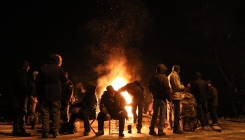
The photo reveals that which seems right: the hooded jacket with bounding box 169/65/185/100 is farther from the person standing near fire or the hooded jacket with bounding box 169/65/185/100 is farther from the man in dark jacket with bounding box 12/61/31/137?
the man in dark jacket with bounding box 12/61/31/137

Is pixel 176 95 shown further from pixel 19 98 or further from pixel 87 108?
pixel 19 98

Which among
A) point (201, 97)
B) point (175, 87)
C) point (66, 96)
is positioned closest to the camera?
point (66, 96)

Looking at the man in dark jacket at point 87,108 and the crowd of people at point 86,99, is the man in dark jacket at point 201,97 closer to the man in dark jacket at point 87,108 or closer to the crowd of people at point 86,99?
the crowd of people at point 86,99

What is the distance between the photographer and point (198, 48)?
84.3ft

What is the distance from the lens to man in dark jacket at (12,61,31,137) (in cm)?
860

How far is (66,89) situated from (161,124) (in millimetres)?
3022

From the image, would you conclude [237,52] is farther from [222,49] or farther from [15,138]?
[15,138]

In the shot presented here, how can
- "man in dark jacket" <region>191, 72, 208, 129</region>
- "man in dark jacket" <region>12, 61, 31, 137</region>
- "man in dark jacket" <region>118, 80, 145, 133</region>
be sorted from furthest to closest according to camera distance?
"man in dark jacket" <region>118, 80, 145, 133</region>
"man in dark jacket" <region>191, 72, 208, 129</region>
"man in dark jacket" <region>12, 61, 31, 137</region>

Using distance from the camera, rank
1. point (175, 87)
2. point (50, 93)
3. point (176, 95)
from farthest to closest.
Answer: point (175, 87), point (176, 95), point (50, 93)

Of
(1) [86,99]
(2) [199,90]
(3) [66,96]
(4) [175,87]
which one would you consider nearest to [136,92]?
(4) [175,87]

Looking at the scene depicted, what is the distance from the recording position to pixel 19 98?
8.70m

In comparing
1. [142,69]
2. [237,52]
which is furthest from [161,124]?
[142,69]

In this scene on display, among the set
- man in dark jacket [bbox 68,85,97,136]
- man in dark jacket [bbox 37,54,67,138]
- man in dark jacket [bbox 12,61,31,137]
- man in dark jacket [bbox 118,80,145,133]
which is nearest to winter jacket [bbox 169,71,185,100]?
man in dark jacket [bbox 118,80,145,133]

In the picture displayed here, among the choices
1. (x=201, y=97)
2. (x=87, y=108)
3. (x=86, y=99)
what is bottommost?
(x=87, y=108)
